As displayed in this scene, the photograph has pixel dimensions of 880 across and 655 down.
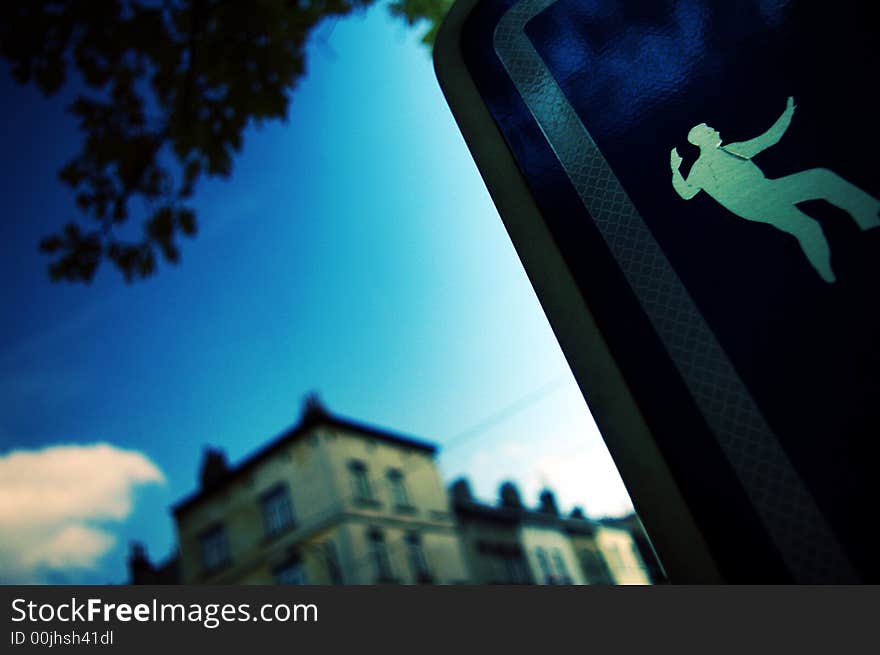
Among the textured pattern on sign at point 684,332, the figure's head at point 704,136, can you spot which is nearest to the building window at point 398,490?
the textured pattern on sign at point 684,332

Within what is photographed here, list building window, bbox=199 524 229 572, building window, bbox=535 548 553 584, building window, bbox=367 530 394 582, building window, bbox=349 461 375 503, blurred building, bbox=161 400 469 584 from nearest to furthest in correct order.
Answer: building window, bbox=367 530 394 582, blurred building, bbox=161 400 469 584, building window, bbox=349 461 375 503, building window, bbox=199 524 229 572, building window, bbox=535 548 553 584

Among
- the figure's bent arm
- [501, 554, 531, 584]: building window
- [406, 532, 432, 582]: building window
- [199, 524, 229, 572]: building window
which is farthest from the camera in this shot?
[501, 554, 531, 584]: building window

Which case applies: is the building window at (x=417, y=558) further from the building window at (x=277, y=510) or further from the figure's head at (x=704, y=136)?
the figure's head at (x=704, y=136)

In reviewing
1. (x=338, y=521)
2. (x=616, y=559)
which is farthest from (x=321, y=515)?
(x=616, y=559)

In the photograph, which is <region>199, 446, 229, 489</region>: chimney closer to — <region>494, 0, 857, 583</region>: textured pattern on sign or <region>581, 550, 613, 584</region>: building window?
<region>581, 550, 613, 584</region>: building window

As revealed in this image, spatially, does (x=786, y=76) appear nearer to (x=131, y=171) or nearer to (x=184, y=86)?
(x=184, y=86)

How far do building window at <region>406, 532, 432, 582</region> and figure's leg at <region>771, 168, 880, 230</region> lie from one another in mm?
19135

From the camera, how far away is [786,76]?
3.08 feet

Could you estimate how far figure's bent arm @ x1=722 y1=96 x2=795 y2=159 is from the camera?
0.92 meters

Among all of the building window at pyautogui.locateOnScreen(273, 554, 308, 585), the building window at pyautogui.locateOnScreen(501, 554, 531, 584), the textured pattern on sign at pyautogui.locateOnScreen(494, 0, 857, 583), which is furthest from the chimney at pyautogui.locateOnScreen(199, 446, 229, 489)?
the textured pattern on sign at pyautogui.locateOnScreen(494, 0, 857, 583)

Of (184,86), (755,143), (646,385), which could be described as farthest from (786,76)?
(184,86)

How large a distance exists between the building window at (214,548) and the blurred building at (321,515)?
4cm

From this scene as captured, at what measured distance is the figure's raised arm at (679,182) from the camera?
957 mm

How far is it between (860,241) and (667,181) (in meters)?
0.29
